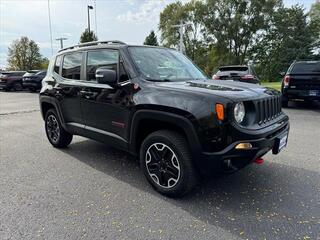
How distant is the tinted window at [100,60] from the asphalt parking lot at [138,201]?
57.1 inches

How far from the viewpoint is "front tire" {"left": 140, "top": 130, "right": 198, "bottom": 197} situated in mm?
3092

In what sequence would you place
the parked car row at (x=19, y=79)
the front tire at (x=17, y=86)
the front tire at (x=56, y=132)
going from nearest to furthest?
the front tire at (x=56, y=132)
the parked car row at (x=19, y=79)
the front tire at (x=17, y=86)

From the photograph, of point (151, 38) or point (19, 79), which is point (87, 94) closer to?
point (19, 79)

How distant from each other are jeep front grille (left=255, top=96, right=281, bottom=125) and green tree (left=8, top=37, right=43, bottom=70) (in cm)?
6674

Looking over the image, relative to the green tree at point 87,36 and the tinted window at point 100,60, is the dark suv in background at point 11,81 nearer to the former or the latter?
the green tree at point 87,36

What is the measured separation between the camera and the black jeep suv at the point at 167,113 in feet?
9.44

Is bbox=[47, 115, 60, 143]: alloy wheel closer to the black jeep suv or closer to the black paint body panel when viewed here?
the black jeep suv

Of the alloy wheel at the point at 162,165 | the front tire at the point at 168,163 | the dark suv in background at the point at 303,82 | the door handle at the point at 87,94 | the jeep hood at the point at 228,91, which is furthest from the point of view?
the dark suv in background at the point at 303,82

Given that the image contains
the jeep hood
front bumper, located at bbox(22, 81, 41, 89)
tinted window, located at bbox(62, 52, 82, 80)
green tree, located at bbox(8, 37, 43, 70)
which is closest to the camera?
the jeep hood

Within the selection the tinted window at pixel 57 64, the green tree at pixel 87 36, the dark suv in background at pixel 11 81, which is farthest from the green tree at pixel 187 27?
the tinted window at pixel 57 64

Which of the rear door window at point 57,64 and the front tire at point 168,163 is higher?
the rear door window at point 57,64

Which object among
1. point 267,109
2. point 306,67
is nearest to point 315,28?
point 306,67

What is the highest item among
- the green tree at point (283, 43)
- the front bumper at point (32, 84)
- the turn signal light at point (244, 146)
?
the green tree at point (283, 43)

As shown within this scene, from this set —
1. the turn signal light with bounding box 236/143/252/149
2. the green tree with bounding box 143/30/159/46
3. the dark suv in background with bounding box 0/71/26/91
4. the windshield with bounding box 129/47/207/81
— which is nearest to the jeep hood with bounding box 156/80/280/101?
the windshield with bounding box 129/47/207/81
